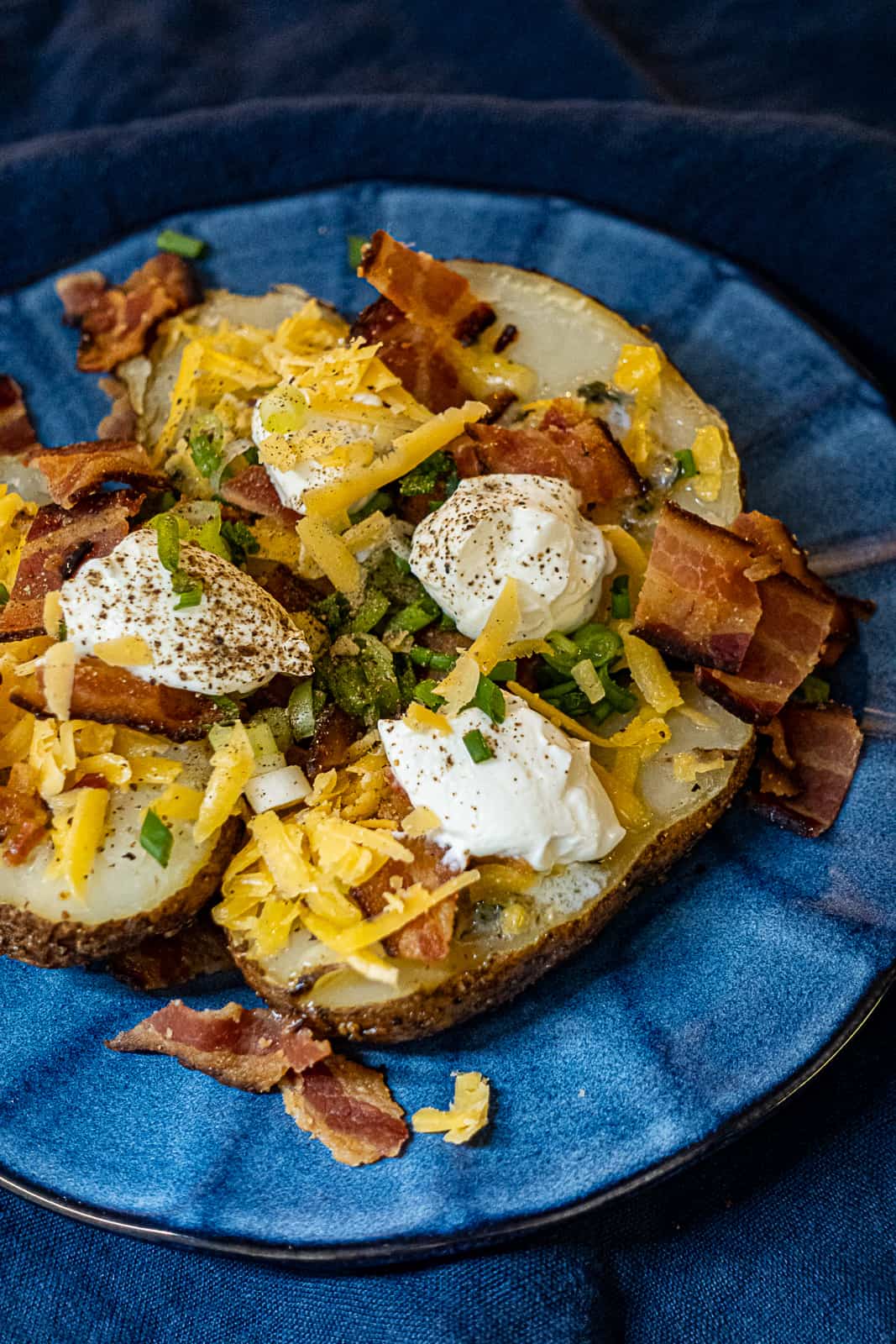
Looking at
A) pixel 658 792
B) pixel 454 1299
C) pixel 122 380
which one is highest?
pixel 122 380

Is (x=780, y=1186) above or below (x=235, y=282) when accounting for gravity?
below

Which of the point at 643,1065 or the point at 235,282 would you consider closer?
the point at 643,1065

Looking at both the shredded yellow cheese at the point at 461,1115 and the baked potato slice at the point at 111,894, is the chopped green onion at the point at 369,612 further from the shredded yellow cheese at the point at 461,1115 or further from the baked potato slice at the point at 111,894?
the shredded yellow cheese at the point at 461,1115

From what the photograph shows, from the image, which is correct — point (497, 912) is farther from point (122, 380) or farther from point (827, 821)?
point (122, 380)

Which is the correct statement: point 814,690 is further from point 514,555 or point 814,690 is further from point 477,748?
point 477,748

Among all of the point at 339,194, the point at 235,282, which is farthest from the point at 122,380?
the point at 339,194

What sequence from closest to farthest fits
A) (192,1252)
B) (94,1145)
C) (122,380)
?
(192,1252) < (94,1145) < (122,380)

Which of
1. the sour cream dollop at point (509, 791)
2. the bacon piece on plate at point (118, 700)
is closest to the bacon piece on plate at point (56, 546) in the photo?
the bacon piece on plate at point (118, 700)

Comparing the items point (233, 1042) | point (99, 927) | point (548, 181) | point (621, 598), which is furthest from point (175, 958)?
point (548, 181)
